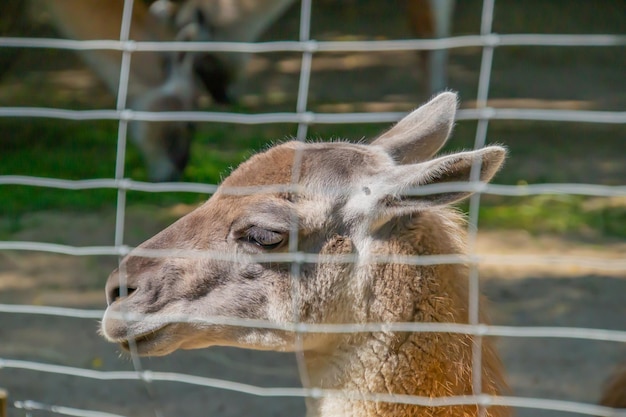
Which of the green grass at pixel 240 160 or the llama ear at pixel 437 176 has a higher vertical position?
the green grass at pixel 240 160

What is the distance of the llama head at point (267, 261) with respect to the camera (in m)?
2.52

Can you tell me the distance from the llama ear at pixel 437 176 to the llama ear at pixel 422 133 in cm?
37

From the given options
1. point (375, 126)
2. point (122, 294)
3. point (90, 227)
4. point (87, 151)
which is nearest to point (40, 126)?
point (87, 151)

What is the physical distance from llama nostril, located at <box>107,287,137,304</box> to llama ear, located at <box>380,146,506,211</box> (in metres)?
0.77

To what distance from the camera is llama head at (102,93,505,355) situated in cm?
252

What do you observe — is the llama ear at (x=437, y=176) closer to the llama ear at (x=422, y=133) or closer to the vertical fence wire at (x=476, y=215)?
the vertical fence wire at (x=476, y=215)

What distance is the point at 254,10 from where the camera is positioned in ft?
25.6

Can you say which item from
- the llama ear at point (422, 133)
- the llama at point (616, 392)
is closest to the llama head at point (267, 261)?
the llama ear at point (422, 133)

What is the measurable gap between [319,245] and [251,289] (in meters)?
0.23

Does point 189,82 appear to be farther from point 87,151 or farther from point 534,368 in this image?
point 534,368

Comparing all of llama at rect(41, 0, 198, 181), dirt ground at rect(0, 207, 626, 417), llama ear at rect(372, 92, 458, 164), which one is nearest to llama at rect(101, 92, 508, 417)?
llama ear at rect(372, 92, 458, 164)

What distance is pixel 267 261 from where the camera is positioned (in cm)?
254

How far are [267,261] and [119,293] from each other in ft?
A: 1.53

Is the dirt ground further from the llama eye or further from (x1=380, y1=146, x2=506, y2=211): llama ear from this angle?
(x1=380, y1=146, x2=506, y2=211): llama ear
